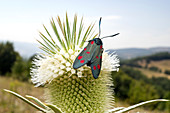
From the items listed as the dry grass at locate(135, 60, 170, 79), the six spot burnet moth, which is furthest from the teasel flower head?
the dry grass at locate(135, 60, 170, 79)

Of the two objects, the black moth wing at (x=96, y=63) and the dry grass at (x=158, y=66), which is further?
the dry grass at (x=158, y=66)

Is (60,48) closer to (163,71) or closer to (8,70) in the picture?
(8,70)

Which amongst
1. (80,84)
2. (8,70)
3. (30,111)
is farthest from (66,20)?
(8,70)

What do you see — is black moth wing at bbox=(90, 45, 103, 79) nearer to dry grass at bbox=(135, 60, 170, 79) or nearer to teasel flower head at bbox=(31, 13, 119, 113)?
teasel flower head at bbox=(31, 13, 119, 113)

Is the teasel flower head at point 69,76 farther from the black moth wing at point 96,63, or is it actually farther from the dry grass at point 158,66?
the dry grass at point 158,66

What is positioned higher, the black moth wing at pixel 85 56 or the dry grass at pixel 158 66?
the black moth wing at pixel 85 56

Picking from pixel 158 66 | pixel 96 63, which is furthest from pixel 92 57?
pixel 158 66

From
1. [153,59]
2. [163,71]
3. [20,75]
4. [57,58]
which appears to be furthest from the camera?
[153,59]

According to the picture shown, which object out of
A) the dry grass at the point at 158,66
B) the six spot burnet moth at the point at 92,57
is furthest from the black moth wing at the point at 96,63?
the dry grass at the point at 158,66
